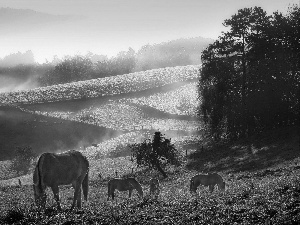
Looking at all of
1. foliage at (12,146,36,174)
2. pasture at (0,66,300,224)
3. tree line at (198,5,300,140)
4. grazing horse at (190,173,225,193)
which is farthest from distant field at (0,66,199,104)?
grazing horse at (190,173,225,193)

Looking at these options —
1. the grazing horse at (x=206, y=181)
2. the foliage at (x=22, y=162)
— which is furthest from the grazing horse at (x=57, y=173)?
the foliage at (x=22, y=162)

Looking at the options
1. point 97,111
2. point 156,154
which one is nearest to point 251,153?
point 156,154

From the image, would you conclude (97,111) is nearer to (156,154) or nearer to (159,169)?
(156,154)

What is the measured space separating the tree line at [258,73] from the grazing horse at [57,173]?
128 ft

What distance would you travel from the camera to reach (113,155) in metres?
77.2

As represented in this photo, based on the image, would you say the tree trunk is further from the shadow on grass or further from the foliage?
the foliage

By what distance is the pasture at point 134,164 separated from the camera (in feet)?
46.4

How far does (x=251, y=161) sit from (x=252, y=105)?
12.2 meters

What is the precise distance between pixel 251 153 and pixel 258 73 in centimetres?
1240

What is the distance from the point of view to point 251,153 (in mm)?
48000

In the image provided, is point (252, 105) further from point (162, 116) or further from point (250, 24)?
point (162, 116)

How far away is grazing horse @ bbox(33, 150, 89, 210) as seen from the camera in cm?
1720

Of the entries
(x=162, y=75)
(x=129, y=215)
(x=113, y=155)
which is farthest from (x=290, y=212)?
(x=162, y=75)

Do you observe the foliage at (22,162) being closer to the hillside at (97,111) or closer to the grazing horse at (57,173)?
the hillside at (97,111)
